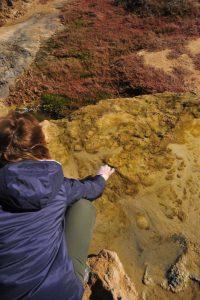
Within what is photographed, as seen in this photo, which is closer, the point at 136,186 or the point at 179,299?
the point at 179,299

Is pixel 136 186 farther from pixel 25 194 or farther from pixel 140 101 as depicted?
pixel 25 194

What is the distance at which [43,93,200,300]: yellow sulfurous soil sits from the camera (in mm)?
6469

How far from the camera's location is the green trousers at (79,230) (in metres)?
4.88

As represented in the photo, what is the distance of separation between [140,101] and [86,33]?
905cm

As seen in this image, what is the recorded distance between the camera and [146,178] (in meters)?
7.81

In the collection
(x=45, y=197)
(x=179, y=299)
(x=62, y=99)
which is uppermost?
(x=45, y=197)

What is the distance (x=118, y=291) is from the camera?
5.62m

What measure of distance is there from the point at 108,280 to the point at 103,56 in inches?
464

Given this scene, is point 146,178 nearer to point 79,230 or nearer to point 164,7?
point 79,230

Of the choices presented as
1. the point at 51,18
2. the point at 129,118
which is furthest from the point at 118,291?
the point at 51,18

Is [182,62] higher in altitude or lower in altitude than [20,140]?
lower

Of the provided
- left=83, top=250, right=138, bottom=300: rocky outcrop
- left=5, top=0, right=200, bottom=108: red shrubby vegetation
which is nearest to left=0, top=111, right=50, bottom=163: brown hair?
left=83, top=250, right=138, bottom=300: rocky outcrop

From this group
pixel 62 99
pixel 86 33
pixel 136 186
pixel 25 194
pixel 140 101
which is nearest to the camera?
pixel 25 194

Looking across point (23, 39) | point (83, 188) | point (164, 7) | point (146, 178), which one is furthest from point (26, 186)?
point (164, 7)
